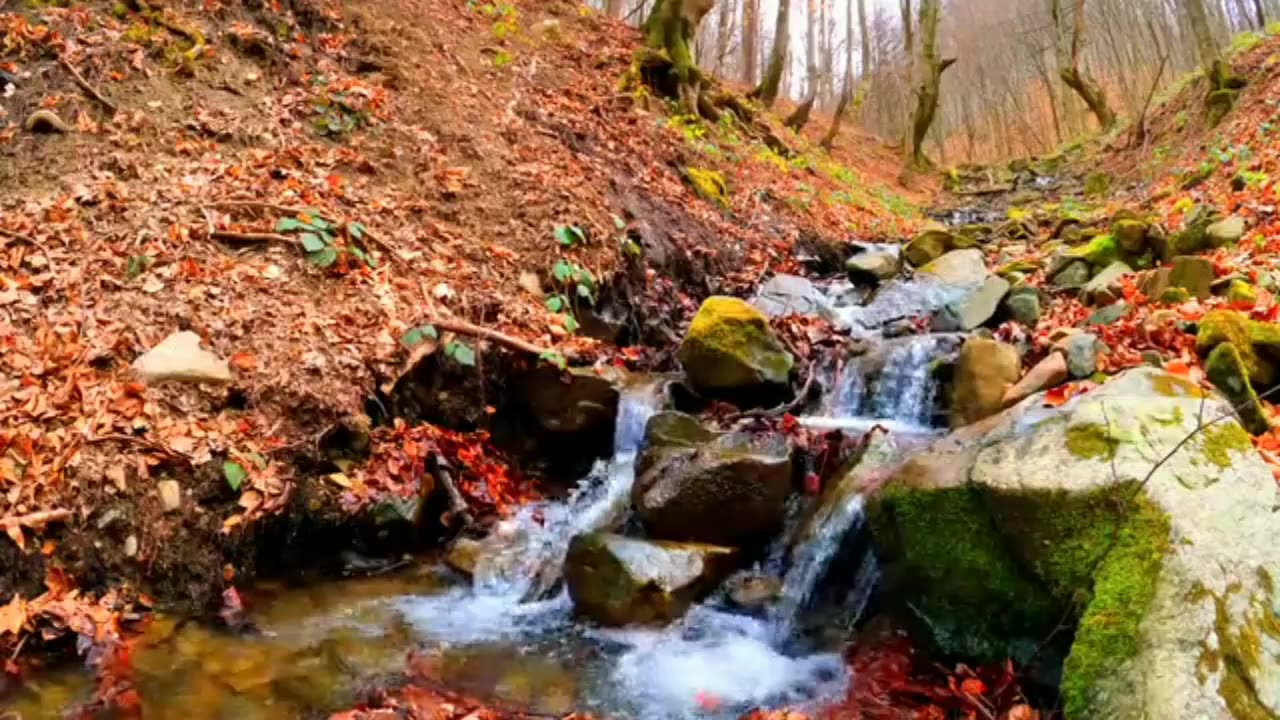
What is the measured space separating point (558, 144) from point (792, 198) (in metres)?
5.37

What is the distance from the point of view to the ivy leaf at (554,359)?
270 inches

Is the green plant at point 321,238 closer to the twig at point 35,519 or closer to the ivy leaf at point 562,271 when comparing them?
the ivy leaf at point 562,271

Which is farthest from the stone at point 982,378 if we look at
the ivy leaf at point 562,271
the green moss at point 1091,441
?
the ivy leaf at point 562,271

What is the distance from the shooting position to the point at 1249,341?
17.3 feet

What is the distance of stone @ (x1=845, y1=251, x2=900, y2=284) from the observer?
11516 millimetres

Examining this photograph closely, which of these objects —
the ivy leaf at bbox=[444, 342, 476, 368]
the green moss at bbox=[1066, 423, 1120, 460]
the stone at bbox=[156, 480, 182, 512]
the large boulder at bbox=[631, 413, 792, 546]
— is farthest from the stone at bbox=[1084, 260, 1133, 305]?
the stone at bbox=[156, 480, 182, 512]

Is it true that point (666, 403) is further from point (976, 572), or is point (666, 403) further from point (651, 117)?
point (651, 117)

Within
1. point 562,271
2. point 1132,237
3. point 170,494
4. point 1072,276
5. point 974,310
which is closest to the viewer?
point 170,494

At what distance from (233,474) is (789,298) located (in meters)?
6.78

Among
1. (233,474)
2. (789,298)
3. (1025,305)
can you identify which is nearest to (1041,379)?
(1025,305)

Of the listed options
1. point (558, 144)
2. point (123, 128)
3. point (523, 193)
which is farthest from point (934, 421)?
point (123, 128)

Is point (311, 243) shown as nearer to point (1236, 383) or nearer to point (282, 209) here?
point (282, 209)

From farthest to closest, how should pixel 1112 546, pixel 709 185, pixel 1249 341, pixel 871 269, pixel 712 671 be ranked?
pixel 709 185 → pixel 871 269 → pixel 1249 341 → pixel 712 671 → pixel 1112 546

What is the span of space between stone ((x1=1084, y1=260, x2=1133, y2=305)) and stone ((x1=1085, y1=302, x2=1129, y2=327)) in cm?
44
